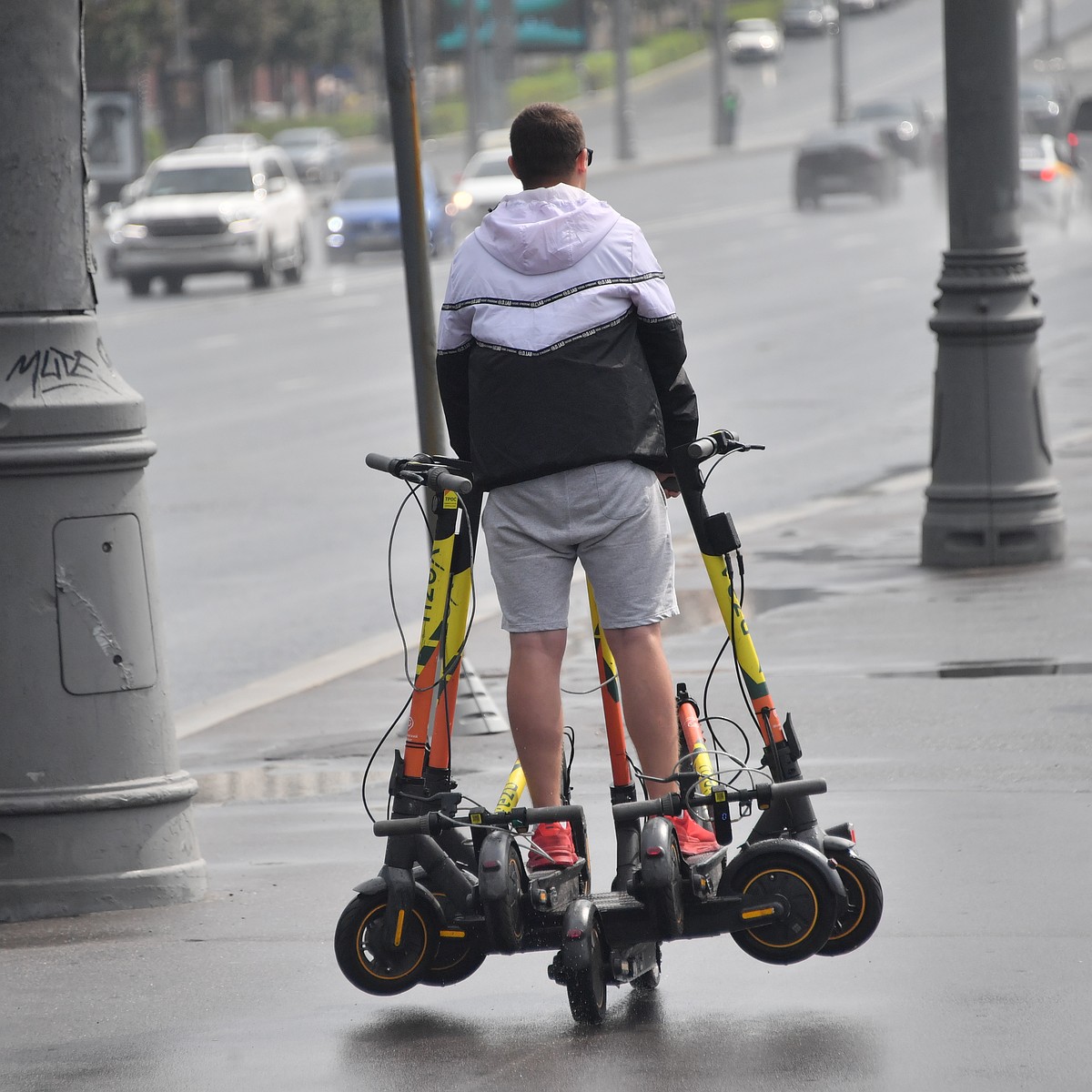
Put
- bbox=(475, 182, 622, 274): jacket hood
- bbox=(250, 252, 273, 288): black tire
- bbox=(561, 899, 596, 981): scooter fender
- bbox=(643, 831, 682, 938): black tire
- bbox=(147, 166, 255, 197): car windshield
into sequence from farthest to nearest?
bbox=(147, 166, 255, 197): car windshield, bbox=(250, 252, 273, 288): black tire, bbox=(475, 182, 622, 274): jacket hood, bbox=(643, 831, 682, 938): black tire, bbox=(561, 899, 596, 981): scooter fender

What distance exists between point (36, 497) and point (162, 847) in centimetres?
92

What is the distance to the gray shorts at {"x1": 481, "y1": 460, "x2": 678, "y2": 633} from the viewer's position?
463cm

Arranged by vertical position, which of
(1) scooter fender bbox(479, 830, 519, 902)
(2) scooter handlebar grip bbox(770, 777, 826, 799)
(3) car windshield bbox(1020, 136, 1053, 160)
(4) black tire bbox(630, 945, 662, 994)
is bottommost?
(3) car windshield bbox(1020, 136, 1053, 160)

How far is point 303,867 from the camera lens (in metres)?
5.95

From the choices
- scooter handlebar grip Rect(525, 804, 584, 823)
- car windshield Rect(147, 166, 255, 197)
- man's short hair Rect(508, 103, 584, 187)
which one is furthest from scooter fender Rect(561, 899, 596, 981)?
car windshield Rect(147, 166, 255, 197)

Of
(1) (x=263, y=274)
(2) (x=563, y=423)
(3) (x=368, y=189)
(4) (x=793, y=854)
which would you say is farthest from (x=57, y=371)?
(3) (x=368, y=189)

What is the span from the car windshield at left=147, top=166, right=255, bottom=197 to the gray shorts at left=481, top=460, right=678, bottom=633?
1228 inches

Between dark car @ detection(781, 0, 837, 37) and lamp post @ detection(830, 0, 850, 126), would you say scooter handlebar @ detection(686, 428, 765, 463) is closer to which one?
lamp post @ detection(830, 0, 850, 126)

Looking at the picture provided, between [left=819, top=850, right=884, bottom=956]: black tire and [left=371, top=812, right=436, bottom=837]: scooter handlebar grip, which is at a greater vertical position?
[left=371, top=812, right=436, bottom=837]: scooter handlebar grip

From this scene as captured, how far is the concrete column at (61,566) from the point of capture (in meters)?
5.51

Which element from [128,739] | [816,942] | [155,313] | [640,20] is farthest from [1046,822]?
[640,20]

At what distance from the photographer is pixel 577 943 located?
4328 millimetres

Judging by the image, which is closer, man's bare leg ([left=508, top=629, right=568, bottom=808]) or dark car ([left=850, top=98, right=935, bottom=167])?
man's bare leg ([left=508, top=629, right=568, bottom=808])

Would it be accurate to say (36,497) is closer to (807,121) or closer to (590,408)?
(590,408)
